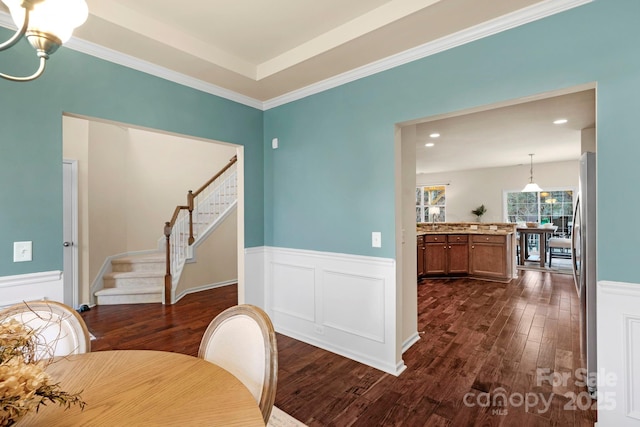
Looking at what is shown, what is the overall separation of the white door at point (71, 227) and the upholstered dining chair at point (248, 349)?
3.81m

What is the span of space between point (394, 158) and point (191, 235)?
393 centimetres

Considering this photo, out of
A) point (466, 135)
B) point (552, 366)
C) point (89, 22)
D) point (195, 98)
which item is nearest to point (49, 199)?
point (89, 22)

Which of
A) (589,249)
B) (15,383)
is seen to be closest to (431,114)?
(589,249)

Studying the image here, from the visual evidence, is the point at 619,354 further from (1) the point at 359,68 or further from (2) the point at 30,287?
(2) the point at 30,287

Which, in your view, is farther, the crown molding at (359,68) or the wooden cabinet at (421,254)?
the wooden cabinet at (421,254)

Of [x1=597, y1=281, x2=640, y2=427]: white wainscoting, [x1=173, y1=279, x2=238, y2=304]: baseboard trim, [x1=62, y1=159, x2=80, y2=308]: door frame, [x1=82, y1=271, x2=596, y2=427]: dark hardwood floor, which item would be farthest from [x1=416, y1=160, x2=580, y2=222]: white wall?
[x1=62, y1=159, x2=80, y2=308]: door frame

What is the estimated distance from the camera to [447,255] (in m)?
5.92

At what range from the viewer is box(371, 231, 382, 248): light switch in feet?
8.52

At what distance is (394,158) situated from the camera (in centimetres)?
251

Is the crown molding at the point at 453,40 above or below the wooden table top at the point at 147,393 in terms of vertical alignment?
above

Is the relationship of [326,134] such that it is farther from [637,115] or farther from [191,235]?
[191,235]

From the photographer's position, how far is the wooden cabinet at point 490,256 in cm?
556

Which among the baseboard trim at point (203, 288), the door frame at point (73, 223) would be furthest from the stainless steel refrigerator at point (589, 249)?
the door frame at point (73, 223)

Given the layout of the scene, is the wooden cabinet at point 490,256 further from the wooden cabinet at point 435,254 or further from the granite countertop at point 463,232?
the wooden cabinet at point 435,254
